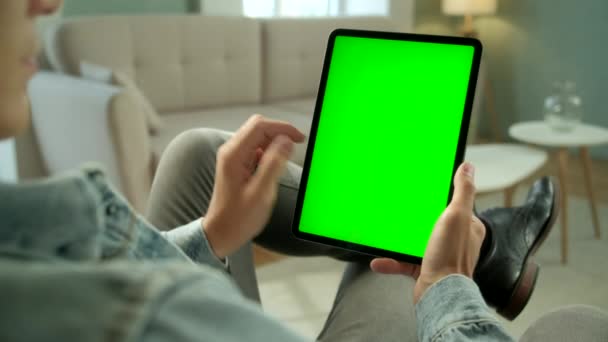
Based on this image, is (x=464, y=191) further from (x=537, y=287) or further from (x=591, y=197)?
(x=591, y=197)

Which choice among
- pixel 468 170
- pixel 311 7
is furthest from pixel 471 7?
pixel 468 170

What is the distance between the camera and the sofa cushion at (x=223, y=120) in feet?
7.29

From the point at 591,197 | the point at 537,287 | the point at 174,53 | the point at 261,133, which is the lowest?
the point at 537,287

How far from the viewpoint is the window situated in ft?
11.4

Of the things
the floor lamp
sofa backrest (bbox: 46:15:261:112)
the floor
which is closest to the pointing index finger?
the floor

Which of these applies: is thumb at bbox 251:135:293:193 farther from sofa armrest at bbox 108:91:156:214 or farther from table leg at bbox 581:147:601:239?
table leg at bbox 581:147:601:239

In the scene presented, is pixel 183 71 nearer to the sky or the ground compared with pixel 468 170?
nearer to the ground

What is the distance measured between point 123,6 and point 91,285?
9.61 feet

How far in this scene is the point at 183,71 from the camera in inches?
103

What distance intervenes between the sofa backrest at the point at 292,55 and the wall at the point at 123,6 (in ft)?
1.60

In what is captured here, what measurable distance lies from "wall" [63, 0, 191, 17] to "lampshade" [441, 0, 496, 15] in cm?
135

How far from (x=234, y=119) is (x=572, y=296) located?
1287 mm

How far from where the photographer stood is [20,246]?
0.30 m

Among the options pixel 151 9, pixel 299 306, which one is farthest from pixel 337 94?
pixel 151 9
